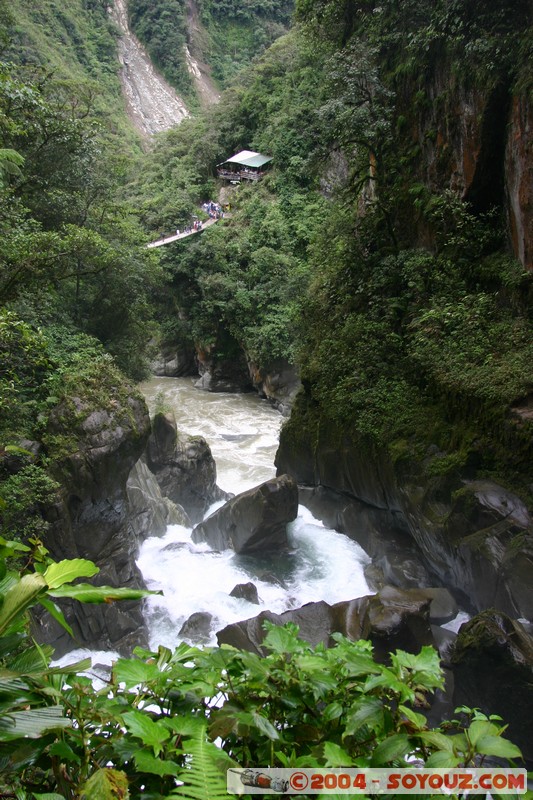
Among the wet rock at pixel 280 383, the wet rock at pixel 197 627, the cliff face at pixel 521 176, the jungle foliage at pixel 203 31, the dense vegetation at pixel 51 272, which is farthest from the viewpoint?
the jungle foliage at pixel 203 31

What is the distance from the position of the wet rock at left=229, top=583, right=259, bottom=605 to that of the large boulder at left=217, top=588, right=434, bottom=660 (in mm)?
1388

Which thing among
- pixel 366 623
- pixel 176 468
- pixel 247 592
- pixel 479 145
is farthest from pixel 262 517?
pixel 479 145

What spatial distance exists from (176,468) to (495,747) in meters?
12.1

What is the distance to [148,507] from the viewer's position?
11.3 meters

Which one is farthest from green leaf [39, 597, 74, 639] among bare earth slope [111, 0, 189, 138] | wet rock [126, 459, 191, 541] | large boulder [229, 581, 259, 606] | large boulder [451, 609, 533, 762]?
bare earth slope [111, 0, 189, 138]

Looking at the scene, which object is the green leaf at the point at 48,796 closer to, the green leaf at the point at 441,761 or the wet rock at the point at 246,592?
the green leaf at the point at 441,761

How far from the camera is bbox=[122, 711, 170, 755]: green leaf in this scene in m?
1.15

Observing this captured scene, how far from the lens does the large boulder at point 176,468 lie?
12859mm

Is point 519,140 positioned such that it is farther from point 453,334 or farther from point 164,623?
point 164,623

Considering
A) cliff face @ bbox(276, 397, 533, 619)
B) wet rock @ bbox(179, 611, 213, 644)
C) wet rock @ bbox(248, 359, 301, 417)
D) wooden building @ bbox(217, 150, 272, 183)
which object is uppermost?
wooden building @ bbox(217, 150, 272, 183)

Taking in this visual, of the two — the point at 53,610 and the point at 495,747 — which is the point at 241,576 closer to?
the point at 53,610

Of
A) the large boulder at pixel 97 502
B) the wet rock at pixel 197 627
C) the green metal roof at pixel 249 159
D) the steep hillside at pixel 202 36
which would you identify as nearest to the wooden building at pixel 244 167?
the green metal roof at pixel 249 159

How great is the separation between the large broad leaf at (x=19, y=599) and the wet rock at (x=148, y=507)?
968cm

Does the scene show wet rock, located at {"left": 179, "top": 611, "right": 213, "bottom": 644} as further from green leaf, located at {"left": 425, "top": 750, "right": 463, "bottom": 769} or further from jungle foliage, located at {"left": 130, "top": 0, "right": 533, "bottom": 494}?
green leaf, located at {"left": 425, "top": 750, "right": 463, "bottom": 769}
